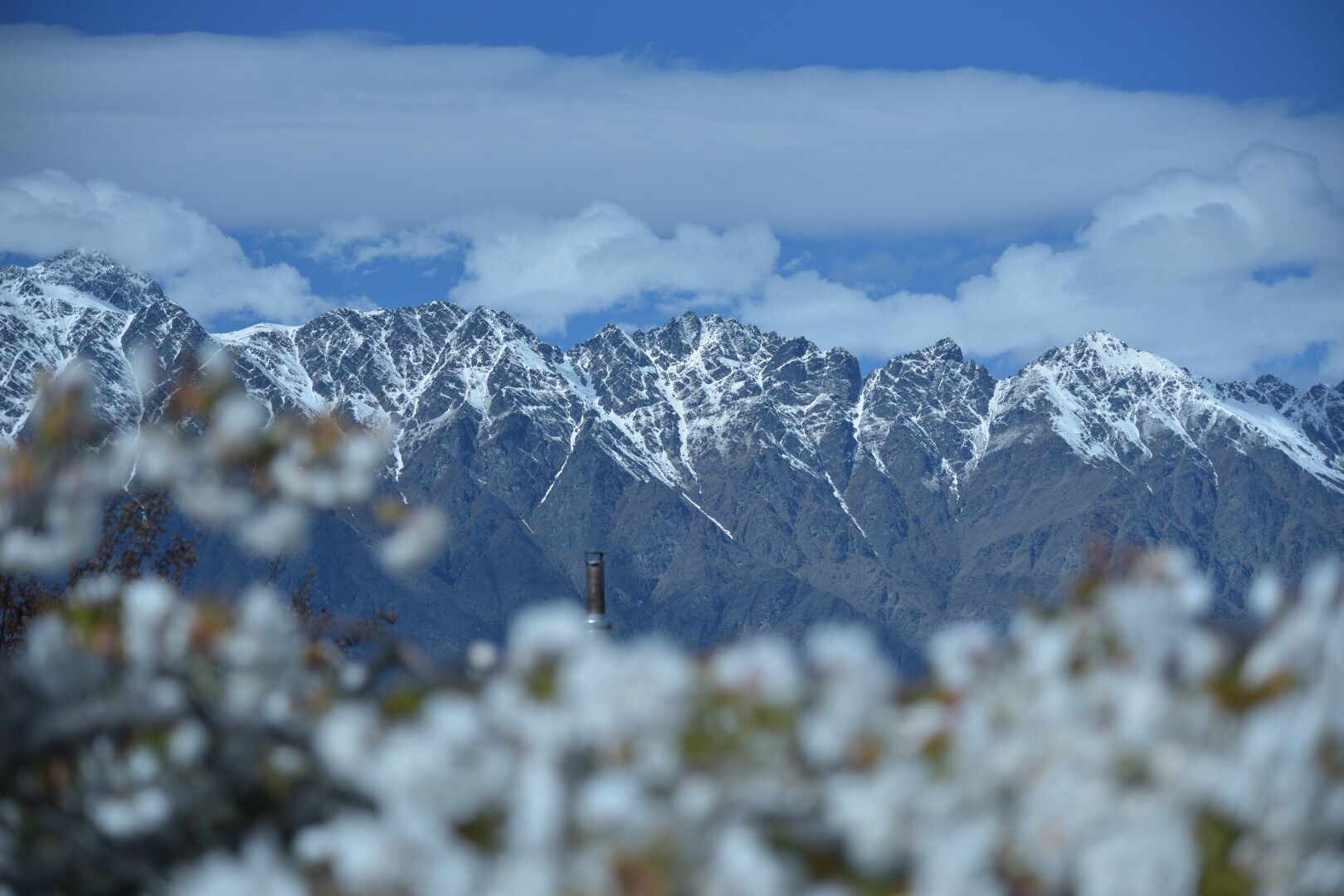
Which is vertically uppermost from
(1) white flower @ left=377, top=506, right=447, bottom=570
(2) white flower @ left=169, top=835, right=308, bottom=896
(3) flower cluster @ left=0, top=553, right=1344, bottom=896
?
(1) white flower @ left=377, top=506, right=447, bottom=570

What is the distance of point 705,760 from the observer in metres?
4.14

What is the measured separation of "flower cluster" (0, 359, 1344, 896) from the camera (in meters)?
3.89

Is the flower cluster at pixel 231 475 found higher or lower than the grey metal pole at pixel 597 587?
higher

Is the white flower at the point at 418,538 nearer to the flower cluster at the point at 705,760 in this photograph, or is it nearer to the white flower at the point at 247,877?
the flower cluster at the point at 705,760

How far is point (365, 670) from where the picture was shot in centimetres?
525

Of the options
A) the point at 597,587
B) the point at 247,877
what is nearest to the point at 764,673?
the point at 247,877

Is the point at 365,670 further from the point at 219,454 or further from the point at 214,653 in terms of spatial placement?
the point at 219,454

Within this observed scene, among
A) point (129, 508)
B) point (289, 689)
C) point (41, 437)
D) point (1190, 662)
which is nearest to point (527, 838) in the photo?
point (289, 689)

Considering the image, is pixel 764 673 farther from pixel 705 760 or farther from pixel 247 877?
pixel 247 877

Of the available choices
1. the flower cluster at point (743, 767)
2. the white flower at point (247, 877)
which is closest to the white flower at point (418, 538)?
the flower cluster at point (743, 767)

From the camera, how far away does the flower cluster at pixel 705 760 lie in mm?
3887

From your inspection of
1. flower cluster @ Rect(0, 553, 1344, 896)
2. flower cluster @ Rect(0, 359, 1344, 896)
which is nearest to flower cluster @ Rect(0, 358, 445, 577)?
flower cluster @ Rect(0, 359, 1344, 896)

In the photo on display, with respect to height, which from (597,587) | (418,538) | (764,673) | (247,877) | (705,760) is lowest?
(247,877)

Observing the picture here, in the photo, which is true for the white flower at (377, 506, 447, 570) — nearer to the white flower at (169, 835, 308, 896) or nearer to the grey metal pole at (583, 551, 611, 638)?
the white flower at (169, 835, 308, 896)
